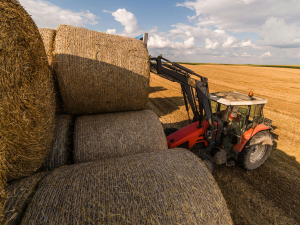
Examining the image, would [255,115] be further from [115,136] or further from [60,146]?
[60,146]

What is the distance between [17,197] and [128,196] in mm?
1107

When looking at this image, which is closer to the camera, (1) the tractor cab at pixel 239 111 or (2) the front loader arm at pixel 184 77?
(2) the front loader arm at pixel 184 77

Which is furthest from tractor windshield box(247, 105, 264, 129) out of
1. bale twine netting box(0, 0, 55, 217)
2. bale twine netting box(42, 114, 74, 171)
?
bale twine netting box(0, 0, 55, 217)

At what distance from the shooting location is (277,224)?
9.50 ft

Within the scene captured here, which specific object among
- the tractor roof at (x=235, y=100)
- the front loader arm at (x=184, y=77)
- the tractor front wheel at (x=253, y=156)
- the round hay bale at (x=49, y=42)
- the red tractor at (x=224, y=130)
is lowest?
the tractor front wheel at (x=253, y=156)

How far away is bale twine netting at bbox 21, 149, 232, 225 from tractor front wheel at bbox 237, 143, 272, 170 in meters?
2.61

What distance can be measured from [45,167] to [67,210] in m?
1.44

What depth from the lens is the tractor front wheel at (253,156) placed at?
155 inches

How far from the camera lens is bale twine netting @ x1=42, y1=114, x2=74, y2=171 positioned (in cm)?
260

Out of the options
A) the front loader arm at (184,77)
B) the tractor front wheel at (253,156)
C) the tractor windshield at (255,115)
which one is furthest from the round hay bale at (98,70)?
the tractor front wheel at (253,156)

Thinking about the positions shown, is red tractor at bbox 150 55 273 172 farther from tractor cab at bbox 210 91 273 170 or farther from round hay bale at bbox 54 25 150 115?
round hay bale at bbox 54 25 150 115

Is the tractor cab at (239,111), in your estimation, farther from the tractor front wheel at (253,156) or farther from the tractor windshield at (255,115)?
the tractor front wheel at (253,156)

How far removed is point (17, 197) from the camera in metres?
1.54

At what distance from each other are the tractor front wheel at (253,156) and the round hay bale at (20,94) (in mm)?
4367
